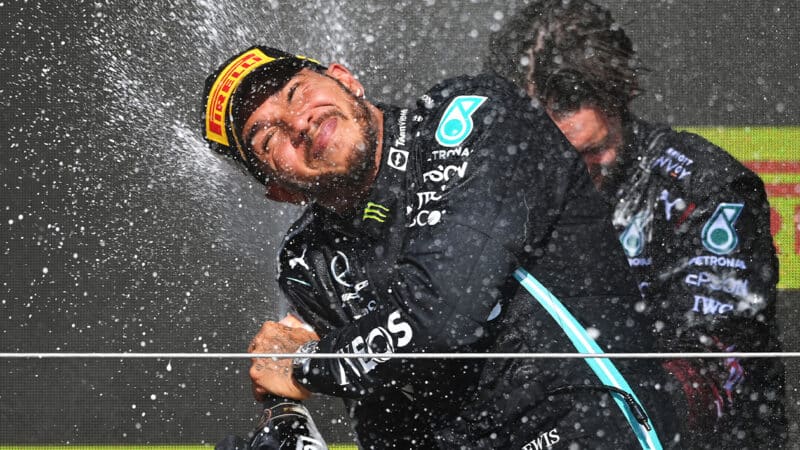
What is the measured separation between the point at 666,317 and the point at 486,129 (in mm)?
380

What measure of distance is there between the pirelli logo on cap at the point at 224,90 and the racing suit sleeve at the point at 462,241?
186 millimetres

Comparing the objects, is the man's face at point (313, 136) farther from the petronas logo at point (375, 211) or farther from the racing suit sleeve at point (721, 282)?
the racing suit sleeve at point (721, 282)

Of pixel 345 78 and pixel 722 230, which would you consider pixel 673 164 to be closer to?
pixel 722 230

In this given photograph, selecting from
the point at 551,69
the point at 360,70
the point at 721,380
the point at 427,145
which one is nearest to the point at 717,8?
the point at 551,69

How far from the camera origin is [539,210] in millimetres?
693

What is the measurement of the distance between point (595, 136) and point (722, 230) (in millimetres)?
168

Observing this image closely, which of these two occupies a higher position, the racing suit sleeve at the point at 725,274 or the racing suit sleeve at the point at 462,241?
the racing suit sleeve at the point at 462,241

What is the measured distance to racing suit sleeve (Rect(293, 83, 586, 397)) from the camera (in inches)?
25.5

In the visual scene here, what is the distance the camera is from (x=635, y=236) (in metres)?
0.99

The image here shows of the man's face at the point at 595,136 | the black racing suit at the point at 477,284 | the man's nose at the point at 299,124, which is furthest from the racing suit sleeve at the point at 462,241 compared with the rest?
the man's face at the point at 595,136

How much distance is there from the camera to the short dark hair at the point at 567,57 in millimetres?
1014

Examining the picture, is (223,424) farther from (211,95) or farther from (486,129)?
(486,129)

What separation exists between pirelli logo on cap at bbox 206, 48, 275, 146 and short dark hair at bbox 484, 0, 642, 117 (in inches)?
14.0

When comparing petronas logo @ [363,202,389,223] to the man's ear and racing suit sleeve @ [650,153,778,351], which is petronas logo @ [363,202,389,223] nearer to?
the man's ear
